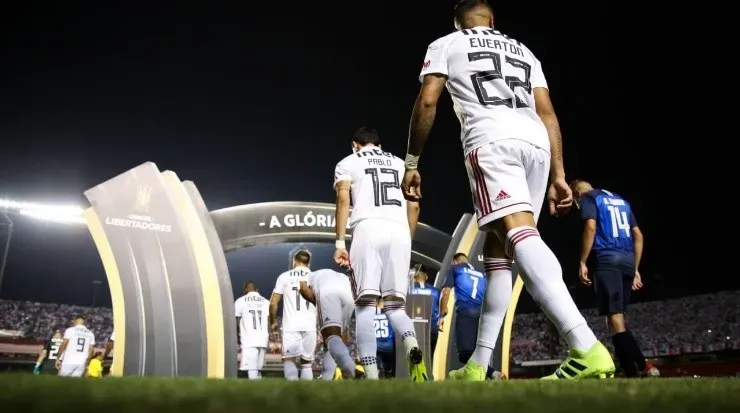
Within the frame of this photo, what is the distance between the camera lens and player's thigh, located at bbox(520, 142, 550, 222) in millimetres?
3016

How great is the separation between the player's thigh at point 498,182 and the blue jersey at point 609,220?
2.99m

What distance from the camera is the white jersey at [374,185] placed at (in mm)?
4953

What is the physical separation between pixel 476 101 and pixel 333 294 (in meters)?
3.50

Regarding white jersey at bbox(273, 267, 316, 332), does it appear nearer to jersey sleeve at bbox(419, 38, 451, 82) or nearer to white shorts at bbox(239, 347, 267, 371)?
white shorts at bbox(239, 347, 267, 371)

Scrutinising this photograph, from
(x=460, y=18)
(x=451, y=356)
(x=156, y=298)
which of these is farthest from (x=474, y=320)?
(x=460, y=18)

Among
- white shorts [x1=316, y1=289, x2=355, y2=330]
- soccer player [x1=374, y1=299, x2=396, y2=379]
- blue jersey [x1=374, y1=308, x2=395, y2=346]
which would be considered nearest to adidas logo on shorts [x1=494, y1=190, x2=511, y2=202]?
white shorts [x1=316, y1=289, x2=355, y2=330]

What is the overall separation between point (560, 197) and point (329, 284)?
3.65m

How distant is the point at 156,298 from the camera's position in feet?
29.9

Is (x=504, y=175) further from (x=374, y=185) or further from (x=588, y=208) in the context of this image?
(x=588, y=208)

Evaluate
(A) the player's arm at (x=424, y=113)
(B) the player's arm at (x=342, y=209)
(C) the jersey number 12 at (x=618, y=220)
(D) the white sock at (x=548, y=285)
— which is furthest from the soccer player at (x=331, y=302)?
(D) the white sock at (x=548, y=285)

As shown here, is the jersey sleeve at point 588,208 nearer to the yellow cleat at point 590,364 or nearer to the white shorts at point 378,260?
the white shorts at point 378,260

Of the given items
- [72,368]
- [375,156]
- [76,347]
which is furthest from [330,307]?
[72,368]

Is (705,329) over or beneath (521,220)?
beneath

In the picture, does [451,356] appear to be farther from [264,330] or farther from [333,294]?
[333,294]
